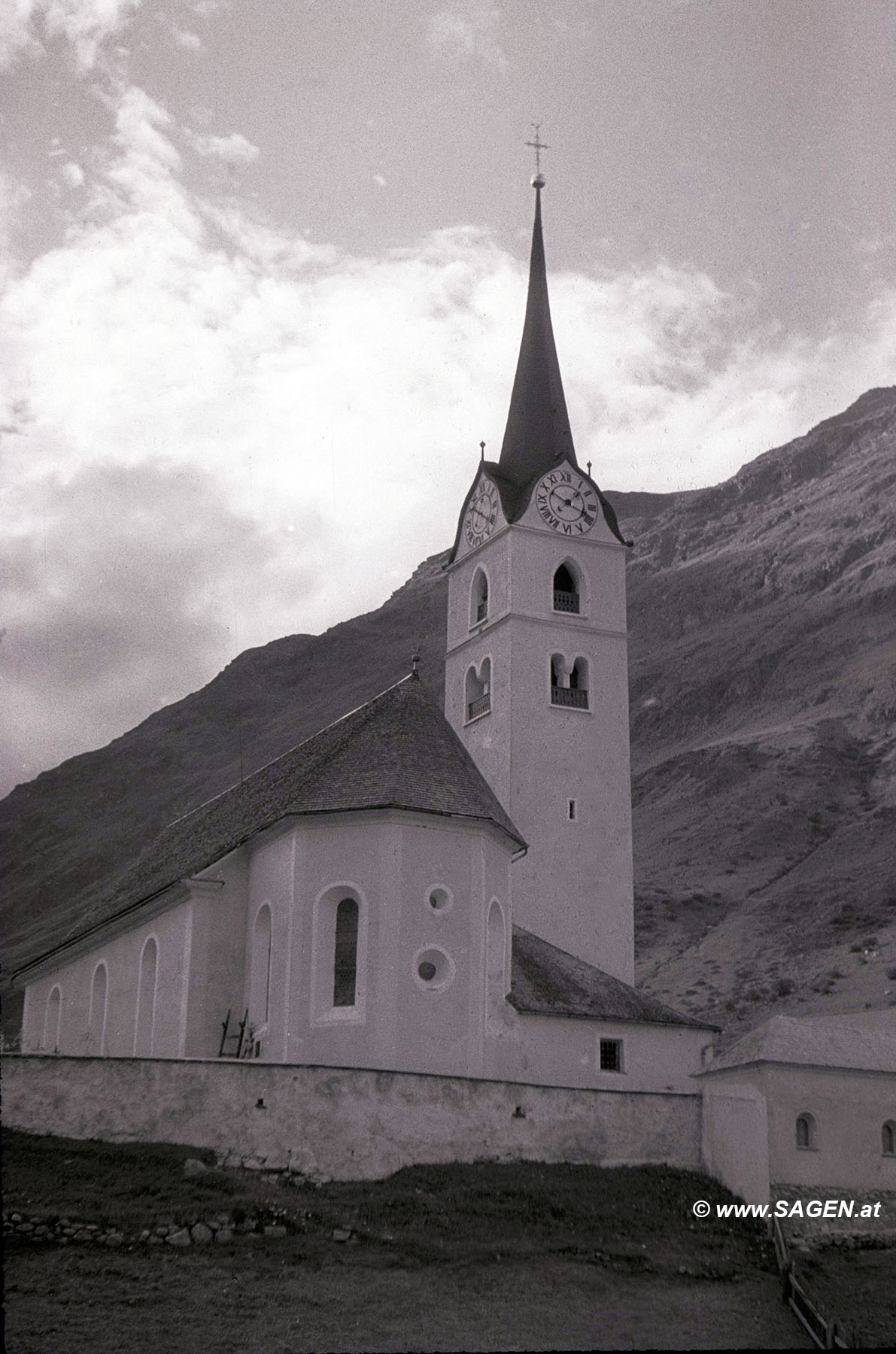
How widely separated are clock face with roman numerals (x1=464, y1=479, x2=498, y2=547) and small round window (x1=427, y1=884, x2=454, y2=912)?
53.1ft

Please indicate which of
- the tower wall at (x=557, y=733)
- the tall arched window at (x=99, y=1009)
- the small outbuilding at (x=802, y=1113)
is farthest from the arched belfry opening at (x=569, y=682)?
the tall arched window at (x=99, y=1009)

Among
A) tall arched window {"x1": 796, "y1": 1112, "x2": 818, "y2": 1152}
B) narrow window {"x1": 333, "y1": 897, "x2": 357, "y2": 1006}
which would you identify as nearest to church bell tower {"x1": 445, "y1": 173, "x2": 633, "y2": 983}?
narrow window {"x1": 333, "y1": 897, "x2": 357, "y2": 1006}

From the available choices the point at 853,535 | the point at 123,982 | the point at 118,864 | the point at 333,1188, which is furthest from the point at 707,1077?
the point at 853,535

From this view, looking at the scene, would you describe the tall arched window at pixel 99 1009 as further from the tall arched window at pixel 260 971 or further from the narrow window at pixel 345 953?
the narrow window at pixel 345 953

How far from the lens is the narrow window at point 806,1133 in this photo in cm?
3120

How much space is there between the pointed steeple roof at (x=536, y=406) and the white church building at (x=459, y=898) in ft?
0.32

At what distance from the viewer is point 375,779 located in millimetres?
35625

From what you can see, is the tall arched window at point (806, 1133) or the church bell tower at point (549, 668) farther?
the church bell tower at point (549, 668)

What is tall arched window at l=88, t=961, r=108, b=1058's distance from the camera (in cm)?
4359

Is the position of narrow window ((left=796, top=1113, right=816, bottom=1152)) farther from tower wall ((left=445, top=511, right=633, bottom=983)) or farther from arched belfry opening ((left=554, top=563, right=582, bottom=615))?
arched belfry opening ((left=554, top=563, right=582, bottom=615))

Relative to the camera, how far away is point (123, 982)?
140 feet

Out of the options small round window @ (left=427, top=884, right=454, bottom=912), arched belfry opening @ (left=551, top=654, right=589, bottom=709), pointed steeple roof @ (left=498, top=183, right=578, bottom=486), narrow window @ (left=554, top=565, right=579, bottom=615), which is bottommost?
small round window @ (left=427, top=884, right=454, bottom=912)

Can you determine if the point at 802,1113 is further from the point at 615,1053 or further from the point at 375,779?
the point at 375,779

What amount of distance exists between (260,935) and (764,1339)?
1544cm
